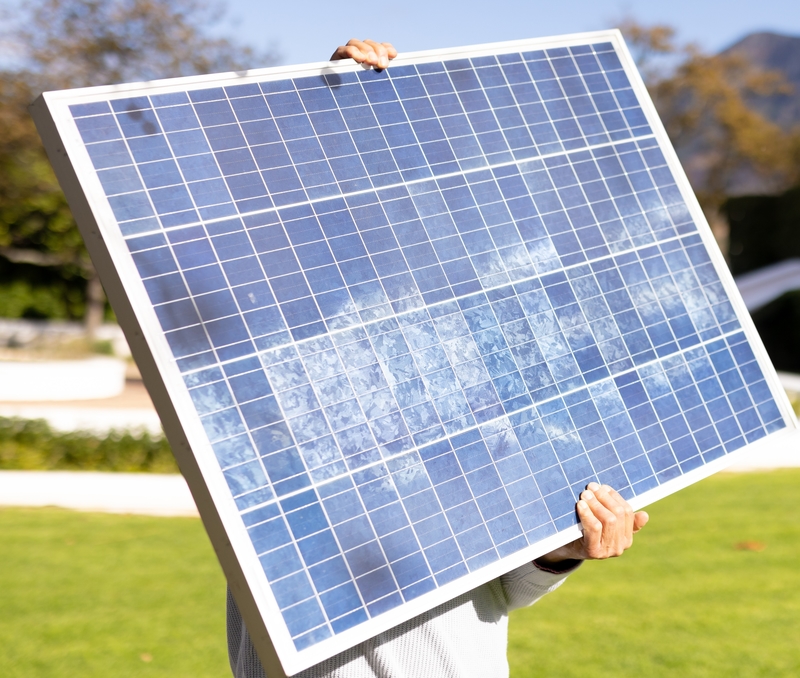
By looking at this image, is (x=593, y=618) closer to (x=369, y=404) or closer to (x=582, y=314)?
(x=582, y=314)

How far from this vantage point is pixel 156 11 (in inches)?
855

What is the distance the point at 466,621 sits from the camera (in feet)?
10.1

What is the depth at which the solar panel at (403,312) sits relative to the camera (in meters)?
2.46

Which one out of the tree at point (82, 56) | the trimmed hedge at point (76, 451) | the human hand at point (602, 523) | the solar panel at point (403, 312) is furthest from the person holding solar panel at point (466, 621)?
the tree at point (82, 56)

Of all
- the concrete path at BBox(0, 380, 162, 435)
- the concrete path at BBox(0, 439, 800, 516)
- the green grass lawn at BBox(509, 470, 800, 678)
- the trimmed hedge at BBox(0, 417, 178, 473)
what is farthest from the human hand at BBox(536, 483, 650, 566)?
the trimmed hedge at BBox(0, 417, 178, 473)

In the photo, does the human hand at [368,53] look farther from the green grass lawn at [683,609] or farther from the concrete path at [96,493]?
the concrete path at [96,493]

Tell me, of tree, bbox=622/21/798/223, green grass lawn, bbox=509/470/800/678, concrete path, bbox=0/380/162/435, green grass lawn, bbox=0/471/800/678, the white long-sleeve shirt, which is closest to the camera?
the white long-sleeve shirt

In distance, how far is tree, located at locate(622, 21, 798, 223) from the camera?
40250 millimetres

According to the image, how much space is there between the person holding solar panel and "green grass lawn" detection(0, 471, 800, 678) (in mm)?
3274

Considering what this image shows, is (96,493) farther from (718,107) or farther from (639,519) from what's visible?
(718,107)

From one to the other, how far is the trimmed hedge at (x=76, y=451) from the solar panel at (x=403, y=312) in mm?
10611

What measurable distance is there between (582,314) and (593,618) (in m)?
4.52

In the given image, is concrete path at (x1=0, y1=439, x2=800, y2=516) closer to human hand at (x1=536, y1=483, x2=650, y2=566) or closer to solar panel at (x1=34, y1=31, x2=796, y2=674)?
solar panel at (x1=34, y1=31, x2=796, y2=674)

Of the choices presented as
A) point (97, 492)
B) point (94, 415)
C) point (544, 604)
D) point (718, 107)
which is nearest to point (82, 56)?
point (94, 415)
